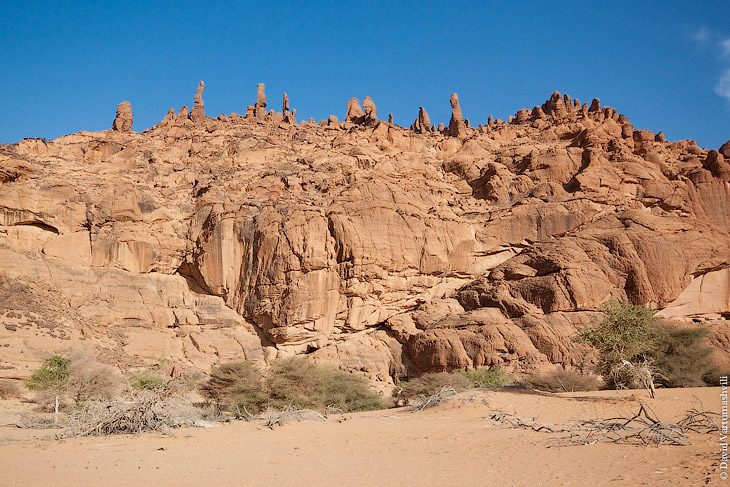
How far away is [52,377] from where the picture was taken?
2506 cm

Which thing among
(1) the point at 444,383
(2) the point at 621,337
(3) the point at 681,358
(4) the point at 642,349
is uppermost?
(2) the point at 621,337

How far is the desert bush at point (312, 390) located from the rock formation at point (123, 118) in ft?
195

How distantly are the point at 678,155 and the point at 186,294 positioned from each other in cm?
5263

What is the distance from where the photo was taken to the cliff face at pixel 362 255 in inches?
1497

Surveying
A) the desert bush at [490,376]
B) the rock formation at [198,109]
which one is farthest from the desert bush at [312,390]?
the rock formation at [198,109]

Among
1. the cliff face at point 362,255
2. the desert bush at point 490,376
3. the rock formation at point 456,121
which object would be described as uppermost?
the rock formation at point 456,121

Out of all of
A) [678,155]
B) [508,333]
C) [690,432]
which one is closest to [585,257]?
[508,333]

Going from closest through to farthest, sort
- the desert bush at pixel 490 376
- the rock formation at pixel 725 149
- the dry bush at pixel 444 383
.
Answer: the dry bush at pixel 444 383 → the desert bush at pixel 490 376 → the rock formation at pixel 725 149

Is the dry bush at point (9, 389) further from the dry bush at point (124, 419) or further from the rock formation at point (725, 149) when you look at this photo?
the rock formation at point (725, 149)

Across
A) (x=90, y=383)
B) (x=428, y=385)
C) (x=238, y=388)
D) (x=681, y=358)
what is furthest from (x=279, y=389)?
(x=681, y=358)

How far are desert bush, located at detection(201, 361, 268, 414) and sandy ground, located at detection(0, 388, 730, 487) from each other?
446 centimetres

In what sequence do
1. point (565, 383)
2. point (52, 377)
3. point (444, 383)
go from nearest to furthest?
point (52, 377) → point (565, 383) → point (444, 383)

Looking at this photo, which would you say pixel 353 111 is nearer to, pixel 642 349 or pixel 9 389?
pixel 9 389

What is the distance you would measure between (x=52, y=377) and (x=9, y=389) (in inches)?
188
